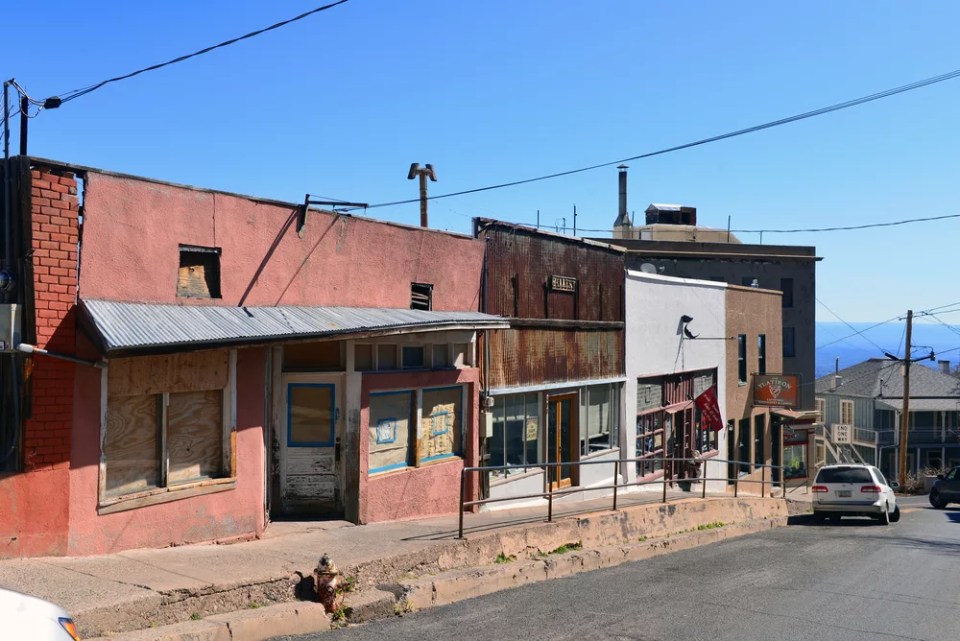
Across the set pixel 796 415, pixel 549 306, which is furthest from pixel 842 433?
pixel 549 306

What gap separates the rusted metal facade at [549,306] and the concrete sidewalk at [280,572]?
354 centimetres

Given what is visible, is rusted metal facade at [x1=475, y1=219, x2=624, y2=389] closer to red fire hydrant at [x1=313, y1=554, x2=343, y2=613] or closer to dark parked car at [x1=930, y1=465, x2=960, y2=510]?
red fire hydrant at [x1=313, y1=554, x2=343, y2=613]

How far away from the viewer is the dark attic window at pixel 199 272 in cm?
1026

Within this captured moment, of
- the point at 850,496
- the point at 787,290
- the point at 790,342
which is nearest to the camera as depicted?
the point at 850,496

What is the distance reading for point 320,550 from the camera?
31.7 ft

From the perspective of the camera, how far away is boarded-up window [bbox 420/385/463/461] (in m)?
13.9

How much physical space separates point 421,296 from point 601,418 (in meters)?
7.26

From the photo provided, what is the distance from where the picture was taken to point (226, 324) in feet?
32.5

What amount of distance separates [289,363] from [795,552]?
884 centimetres

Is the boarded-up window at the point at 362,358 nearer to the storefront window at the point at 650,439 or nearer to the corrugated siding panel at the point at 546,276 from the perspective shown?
the corrugated siding panel at the point at 546,276

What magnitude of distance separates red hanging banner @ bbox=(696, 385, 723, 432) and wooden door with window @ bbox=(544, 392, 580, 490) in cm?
759

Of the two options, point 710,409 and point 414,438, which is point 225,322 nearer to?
point 414,438

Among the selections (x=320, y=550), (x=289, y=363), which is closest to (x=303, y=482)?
(x=289, y=363)

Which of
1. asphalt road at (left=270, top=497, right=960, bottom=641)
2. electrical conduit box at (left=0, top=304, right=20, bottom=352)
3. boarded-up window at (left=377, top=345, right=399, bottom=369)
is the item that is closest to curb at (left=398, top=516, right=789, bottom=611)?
asphalt road at (left=270, top=497, right=960, bottom=641)
